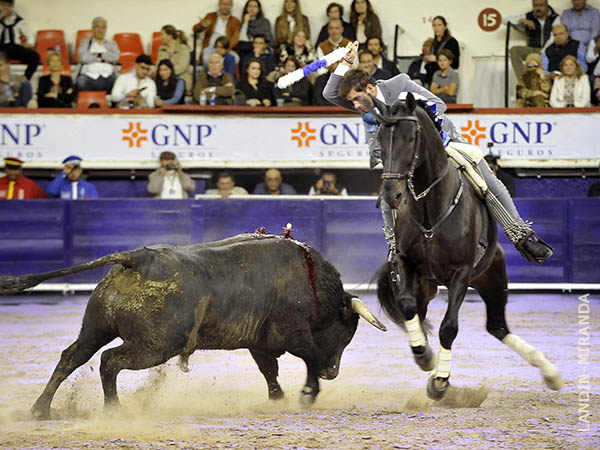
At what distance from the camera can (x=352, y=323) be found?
238 inches

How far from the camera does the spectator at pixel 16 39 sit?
47.1 feet

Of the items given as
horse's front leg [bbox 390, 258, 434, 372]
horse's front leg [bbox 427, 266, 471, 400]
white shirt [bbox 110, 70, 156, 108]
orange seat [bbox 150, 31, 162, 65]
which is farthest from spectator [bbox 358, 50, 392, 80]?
horse's front leg [bbox 427, 266, 471, 400]

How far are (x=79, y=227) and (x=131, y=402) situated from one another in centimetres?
685

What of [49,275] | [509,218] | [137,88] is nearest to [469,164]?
[509,218]

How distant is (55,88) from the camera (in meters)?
13.6

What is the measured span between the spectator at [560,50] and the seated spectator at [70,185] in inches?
248

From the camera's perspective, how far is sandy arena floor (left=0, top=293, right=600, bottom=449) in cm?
476

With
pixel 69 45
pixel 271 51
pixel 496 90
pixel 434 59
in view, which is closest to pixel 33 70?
pixel 69 45

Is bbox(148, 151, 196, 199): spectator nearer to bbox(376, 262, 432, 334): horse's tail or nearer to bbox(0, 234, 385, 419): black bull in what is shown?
bbox(376, 262, 432, 334): horse's tail

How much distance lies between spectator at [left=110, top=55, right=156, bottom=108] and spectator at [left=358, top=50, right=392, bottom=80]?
2.83 meters

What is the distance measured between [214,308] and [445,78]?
8.61 meters

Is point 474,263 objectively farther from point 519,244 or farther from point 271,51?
point 271,51

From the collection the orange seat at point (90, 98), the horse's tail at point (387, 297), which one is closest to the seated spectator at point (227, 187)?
the orange seat at point (90, 98)

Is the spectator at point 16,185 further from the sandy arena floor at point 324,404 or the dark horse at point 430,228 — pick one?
the dark horse at point 430,228
